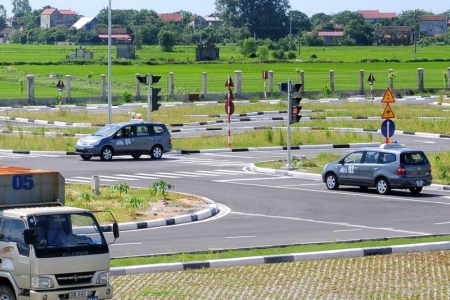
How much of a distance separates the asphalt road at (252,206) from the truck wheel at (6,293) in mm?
5983

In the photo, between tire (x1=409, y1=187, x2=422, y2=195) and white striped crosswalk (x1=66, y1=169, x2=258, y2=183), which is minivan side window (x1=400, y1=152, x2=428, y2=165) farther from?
white striped crosswalk (x1=66, y1=169, x2=258, y2=183)

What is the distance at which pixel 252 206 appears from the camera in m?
29.2

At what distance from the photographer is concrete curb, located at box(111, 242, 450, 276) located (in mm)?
19141

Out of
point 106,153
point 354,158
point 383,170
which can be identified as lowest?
point 106,153

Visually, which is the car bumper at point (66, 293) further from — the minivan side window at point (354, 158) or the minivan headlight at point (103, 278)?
the minivan side window at point (354, 158)

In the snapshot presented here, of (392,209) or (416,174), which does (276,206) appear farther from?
(416,174)

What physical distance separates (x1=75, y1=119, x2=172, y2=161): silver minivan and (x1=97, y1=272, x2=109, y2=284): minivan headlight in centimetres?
2615

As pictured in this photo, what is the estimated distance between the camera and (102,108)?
65.9 metres

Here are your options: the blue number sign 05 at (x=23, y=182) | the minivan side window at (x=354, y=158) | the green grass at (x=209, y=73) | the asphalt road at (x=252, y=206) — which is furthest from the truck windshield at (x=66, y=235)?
the green grass at (x=209, y=73)

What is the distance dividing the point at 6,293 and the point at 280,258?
6.79m

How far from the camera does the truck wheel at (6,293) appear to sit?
1490 centimetres

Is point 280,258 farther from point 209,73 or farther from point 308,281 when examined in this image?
point 209,73

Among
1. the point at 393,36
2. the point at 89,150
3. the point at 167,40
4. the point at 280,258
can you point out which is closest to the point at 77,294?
the point at 280,258

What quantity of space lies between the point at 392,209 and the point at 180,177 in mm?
9239
